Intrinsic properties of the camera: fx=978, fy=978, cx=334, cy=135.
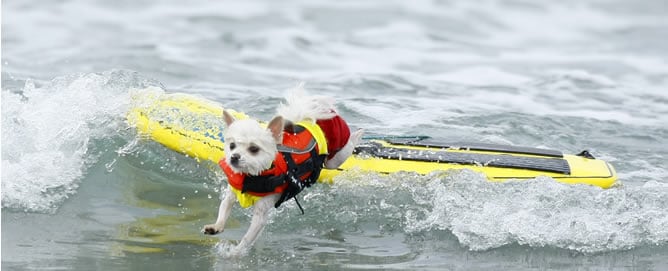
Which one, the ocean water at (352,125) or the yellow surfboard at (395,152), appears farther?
the yellow surfboard at (395,152)

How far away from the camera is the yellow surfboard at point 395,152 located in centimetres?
723

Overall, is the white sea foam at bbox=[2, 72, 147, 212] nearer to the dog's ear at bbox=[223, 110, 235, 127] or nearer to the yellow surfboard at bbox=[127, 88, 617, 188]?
the yellow surfboard at bbox=[127, 88, 617, 188]

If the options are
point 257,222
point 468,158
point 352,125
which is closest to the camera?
point 257,222

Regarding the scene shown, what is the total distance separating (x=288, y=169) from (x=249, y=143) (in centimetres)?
55

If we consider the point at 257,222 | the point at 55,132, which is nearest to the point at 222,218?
the point at 257,222

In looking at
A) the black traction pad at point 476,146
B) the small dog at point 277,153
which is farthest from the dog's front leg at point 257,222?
the black traction pad at point 476,146

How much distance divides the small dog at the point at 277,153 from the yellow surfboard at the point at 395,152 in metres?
0.70

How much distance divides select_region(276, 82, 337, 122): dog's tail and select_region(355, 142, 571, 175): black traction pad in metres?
1.16

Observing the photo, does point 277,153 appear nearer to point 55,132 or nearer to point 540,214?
point 540,214

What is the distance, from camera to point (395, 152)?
740 centimetres

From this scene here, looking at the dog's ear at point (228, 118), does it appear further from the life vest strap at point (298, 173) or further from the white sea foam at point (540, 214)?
the white sea foam at point (540, 214)

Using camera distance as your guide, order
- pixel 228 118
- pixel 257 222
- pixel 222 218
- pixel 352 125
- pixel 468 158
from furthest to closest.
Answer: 1. pixel 352 125
2. pixel 468 158
3. pixel 257 222
4. pixel 222 218
5. pixel 228 118

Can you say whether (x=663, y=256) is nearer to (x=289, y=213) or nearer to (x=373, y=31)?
(x=289, y=213)

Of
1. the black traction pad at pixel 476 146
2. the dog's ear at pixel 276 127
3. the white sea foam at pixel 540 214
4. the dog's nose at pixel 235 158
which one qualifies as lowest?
the white sea foam at pixel 540 214
